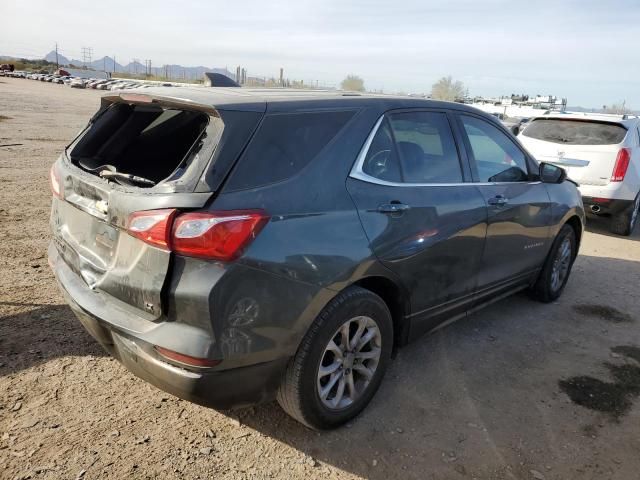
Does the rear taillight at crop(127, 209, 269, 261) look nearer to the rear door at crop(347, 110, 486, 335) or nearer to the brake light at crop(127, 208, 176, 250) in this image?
the brake light at crop(127, 208, 176, 250)

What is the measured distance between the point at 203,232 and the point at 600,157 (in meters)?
7.08

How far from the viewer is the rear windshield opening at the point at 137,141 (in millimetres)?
3070

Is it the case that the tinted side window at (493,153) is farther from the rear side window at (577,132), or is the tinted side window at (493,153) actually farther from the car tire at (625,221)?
the car tire at (625,221)

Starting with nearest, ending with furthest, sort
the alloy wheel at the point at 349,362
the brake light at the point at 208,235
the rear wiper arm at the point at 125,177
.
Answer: the brake light at the point at 208,235, the rear wiper arm at the point at 125,177, the alloy wheel at the point at 349,362

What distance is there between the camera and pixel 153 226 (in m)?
2.21

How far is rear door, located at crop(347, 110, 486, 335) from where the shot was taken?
2.79 meters

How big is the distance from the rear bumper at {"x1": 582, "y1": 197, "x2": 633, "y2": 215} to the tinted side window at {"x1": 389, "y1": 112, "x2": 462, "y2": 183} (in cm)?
503

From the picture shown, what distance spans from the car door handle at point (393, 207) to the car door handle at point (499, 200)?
102cm

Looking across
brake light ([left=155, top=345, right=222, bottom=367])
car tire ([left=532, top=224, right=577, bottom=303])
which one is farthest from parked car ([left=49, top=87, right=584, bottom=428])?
car tire ([left=532, top=224, right=577, bottom=303])

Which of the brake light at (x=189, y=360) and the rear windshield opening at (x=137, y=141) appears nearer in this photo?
the brake light at (x=189, y=360)

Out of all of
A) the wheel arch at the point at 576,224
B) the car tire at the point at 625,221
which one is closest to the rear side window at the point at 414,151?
the wheel arch at the point at 576,224

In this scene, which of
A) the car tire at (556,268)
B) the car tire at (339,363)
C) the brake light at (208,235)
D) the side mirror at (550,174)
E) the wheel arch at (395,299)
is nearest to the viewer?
the brake light at (208,235)

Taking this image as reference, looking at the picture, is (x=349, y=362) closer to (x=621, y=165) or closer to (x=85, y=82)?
(x=621, y=165)

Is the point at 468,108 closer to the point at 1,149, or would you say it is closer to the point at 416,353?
the point at 416,353
